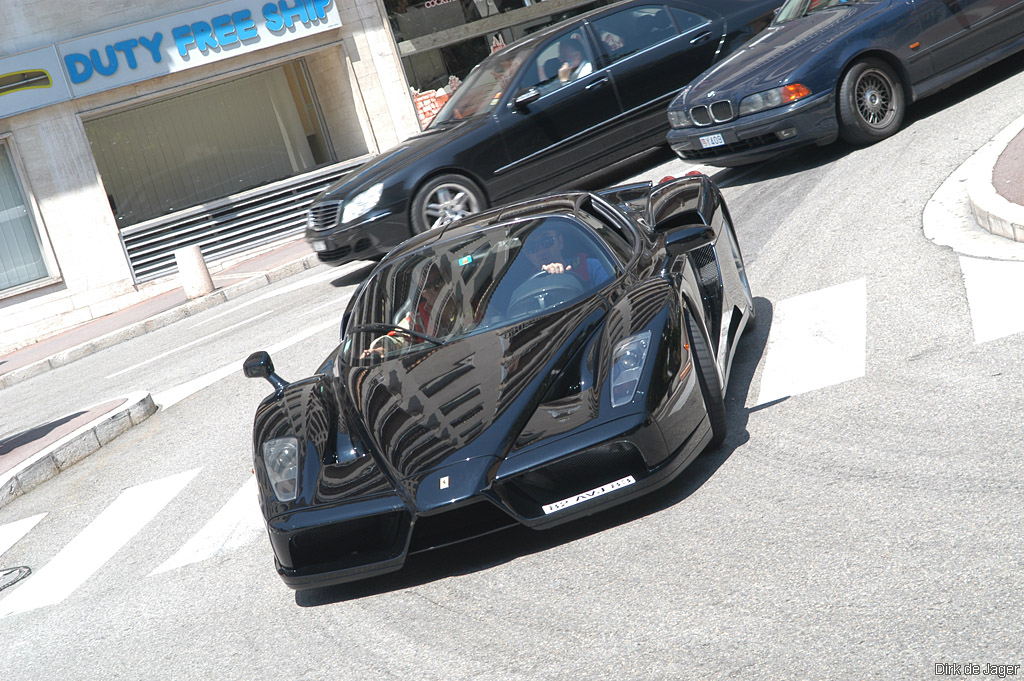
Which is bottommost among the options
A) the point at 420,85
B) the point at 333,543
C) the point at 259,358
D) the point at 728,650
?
the point at 728,650

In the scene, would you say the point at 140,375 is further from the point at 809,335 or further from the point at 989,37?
the point at 989,37

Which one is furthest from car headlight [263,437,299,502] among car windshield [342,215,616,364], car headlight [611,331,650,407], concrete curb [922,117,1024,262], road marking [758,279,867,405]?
concrete curb [922,117,1024,262]

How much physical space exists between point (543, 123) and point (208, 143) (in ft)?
37.1

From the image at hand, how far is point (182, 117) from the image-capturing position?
20.3 meters

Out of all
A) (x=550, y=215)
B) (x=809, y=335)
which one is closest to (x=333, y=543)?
(x=550, y=215)

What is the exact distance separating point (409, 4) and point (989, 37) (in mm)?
12168

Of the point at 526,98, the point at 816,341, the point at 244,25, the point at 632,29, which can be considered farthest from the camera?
the point at 244,25

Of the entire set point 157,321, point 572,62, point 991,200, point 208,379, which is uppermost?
point 572,62

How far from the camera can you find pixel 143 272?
1875 cm

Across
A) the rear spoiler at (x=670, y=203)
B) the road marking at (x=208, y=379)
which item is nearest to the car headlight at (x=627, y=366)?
the rear spoiler at (x=670, y=203)

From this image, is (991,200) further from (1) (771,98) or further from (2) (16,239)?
(2) (16,239)

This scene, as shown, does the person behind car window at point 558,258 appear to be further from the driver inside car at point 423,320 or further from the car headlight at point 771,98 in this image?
the car headlight at point 771,98

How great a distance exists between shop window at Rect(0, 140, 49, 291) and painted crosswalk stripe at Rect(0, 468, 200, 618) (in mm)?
12826

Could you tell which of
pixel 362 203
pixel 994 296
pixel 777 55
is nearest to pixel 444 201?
pixel 362 203
